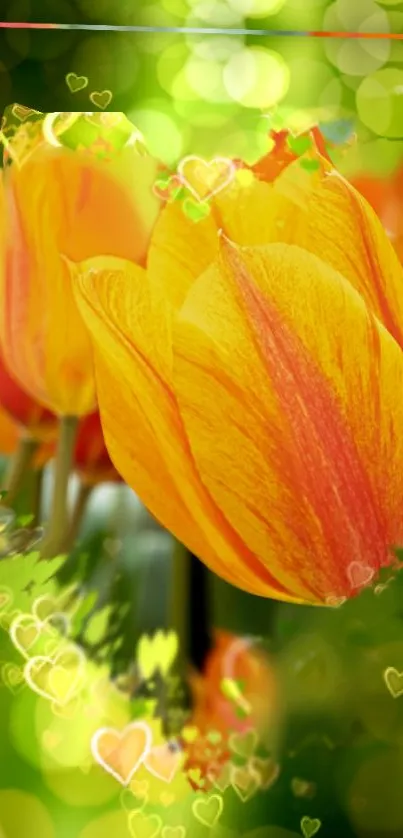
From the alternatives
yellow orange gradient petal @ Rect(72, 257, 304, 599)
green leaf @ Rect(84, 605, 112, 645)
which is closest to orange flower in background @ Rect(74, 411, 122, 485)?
yellow orange gradient petal @ Rect(72, 257, 304, 599)

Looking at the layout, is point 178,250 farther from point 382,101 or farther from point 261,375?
point 382,101

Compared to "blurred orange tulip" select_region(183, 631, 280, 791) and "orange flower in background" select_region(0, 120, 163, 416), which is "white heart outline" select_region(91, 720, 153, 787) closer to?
"blurred orange tulip" select_region(183, 631, 280, 791)

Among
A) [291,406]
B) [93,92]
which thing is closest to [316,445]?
[291,406]

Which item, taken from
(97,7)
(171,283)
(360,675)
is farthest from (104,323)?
(360,675)

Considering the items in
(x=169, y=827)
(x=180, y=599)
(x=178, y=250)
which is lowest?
(x=169, y=827)

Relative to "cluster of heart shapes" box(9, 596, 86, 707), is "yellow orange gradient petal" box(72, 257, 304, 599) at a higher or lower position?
higher

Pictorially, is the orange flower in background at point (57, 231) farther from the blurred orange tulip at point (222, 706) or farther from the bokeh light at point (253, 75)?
the blurred orange tulip at point (222, 706)
